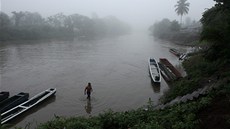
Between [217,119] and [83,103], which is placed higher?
[217,119]

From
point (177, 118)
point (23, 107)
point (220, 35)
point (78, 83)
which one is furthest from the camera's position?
point (78, 83)

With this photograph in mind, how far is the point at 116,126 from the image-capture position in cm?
815

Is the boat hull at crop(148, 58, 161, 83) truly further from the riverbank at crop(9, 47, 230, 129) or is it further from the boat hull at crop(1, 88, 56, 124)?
the riverbank at crop(9, 47, 230, 129)

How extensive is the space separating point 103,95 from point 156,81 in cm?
436

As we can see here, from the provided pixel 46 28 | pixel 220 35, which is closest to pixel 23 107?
pixel 220 35

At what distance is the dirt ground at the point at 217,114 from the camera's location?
6648mm

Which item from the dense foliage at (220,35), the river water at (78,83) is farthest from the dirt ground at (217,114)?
the river water at (78,83)

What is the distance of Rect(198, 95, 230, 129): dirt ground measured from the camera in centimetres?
665

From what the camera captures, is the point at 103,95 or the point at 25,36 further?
the point at 25,36

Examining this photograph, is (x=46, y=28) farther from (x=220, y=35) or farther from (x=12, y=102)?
(x=220, y=35)

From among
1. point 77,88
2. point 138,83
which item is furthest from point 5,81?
point 138,83

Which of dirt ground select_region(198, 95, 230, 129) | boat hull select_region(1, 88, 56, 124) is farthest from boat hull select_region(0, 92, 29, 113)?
dirt ground select_region(198, 95, 230, 129)

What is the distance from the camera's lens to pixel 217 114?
24.1 ft

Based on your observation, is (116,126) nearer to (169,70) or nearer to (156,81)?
(156,81)
